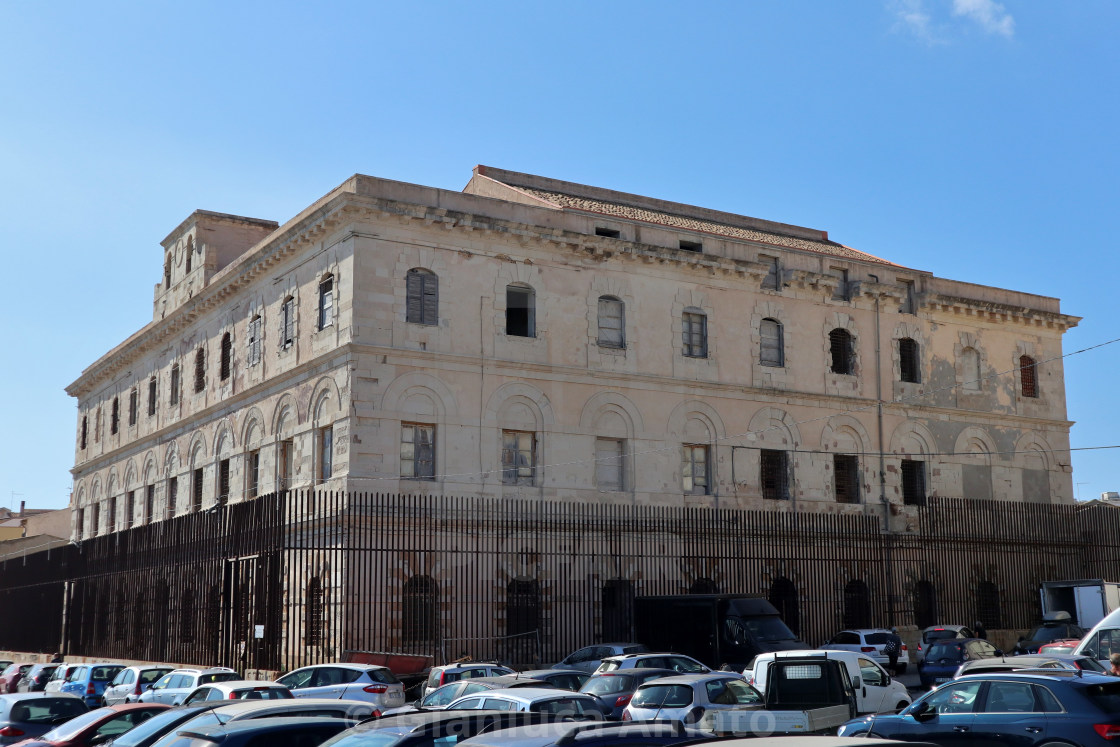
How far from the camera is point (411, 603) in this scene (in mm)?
28844

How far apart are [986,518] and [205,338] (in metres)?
25.2

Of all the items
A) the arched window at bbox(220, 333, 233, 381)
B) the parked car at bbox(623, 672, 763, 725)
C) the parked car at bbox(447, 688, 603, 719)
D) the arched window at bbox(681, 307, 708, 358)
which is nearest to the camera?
the parked car at bbox(447, 688, 603, 719)

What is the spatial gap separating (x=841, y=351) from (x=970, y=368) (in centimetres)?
540

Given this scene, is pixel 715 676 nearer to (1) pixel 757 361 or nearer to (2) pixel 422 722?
(2) pixel 422 722

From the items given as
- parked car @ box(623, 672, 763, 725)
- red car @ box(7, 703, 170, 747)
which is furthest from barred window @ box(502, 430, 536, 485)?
red car @ box(7, 703, 170, 747)

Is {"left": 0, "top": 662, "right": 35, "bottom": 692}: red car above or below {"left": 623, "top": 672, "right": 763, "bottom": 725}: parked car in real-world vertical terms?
below

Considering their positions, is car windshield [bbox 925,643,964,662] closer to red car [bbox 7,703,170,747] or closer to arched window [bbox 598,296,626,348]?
arched window [bbox 598,296,626,348]

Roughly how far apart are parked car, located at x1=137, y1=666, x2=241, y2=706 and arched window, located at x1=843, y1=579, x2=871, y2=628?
19715mm

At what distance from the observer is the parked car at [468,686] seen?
15.8 metres

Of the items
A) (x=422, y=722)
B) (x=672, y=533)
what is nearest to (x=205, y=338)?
→ (x=672, y=533)

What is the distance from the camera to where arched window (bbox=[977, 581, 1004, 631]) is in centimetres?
3641

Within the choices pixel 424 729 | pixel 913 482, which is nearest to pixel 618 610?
pixel 913 482

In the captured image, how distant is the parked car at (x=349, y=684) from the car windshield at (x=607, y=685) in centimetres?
353

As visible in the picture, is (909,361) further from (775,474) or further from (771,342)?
(775,474)
